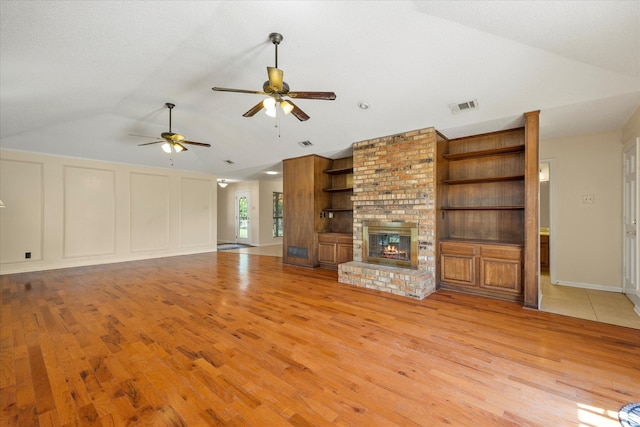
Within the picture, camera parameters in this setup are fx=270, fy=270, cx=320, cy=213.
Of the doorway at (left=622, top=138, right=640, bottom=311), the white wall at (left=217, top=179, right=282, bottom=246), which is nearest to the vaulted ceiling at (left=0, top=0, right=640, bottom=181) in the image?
the doorway at (left=622, top=138, right=640, bottom=311)

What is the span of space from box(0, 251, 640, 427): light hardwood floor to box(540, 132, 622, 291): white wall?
6.30 ft

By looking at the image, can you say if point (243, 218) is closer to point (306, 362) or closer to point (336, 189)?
point (336, 189)

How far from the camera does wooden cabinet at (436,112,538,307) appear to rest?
3.59 metres

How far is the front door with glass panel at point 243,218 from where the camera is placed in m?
10.8

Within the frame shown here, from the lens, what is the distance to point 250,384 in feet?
6.42

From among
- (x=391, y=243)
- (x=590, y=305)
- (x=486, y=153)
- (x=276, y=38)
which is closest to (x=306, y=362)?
(x=391, y=243)

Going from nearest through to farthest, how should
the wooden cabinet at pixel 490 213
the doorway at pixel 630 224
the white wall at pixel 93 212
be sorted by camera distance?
the doorway at pixel 630 224 < the wooden cabinet at pixel 490 213 < the white wall at pixel 93 212

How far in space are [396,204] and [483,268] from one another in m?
1.62

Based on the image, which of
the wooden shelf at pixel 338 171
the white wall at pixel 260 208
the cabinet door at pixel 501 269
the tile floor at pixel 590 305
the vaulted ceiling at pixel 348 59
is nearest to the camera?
the vaulted ceiling at pixel 348 59

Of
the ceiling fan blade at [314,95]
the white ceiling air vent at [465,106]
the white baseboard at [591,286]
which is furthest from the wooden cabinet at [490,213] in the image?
the ceiling fan blade at [314,95]

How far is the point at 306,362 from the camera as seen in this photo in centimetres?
225

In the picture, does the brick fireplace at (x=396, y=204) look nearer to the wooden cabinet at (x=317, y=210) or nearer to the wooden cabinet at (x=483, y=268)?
the wooden cabinet at (x=483, y=268)

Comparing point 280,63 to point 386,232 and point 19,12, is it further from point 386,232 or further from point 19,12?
point 386,232

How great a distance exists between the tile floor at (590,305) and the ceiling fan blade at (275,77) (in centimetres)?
428
